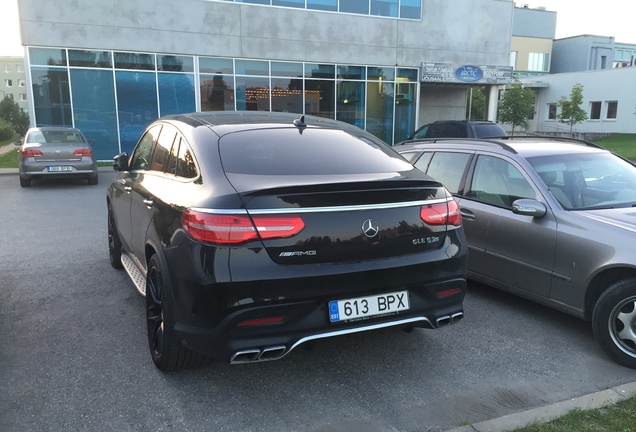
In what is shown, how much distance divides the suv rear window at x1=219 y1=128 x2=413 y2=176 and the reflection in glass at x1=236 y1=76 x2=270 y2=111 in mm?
17219

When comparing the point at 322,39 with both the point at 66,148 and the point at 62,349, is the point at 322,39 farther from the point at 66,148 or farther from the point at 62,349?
the point at 62,349

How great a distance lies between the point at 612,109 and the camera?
43.9 metres

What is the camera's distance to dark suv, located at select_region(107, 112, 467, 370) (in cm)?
288

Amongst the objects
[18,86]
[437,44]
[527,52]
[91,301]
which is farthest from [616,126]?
[18,86]

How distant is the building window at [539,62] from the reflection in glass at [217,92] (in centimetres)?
5087

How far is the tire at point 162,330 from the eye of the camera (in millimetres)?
3276

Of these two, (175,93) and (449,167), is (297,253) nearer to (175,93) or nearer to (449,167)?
(449,167)

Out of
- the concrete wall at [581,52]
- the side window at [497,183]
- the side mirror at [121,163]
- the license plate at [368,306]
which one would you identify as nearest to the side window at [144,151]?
the side mirror at [121,163]

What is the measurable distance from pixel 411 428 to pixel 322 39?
66.5 ft

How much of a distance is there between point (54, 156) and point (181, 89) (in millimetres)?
7817

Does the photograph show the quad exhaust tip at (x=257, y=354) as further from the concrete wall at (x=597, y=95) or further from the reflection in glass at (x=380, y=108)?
the concrete wall at (x=597, y=95)

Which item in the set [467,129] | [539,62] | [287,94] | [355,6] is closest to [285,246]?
[467,129]

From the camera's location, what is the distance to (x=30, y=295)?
200 inches

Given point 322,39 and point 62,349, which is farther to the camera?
point 322,39
